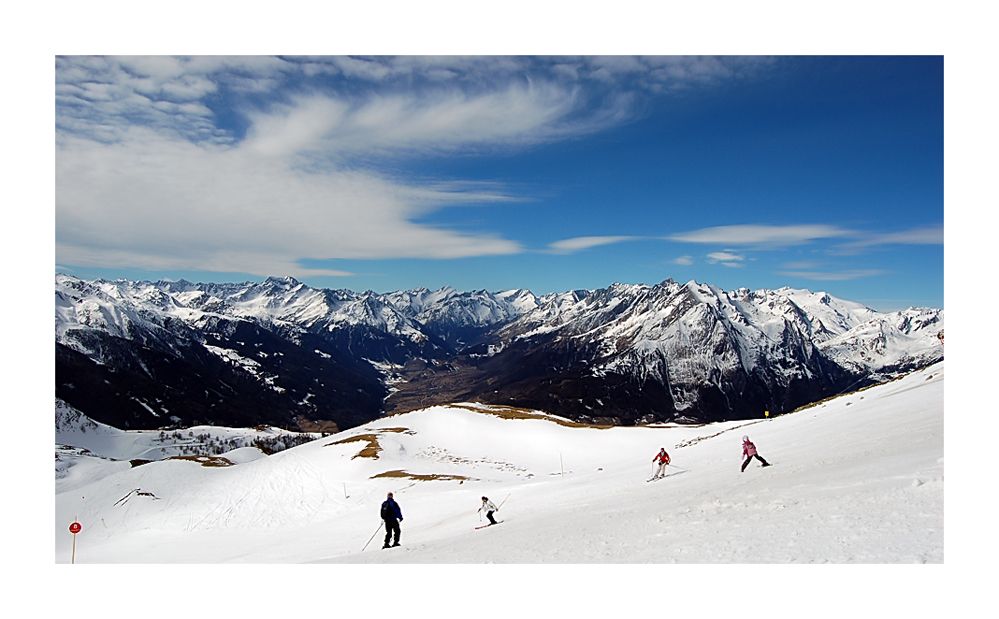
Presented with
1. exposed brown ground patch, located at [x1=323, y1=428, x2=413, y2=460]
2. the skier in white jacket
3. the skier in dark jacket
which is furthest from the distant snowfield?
the skier in dark jacket

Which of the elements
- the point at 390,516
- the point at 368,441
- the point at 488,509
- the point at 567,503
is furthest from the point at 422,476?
the point at 390,516

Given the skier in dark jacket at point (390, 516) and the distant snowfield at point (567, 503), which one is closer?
the distant snowfield at point (567, 503)

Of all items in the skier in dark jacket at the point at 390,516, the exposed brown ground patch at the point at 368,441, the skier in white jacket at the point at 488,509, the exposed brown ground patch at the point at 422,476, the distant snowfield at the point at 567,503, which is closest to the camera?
the distant snowfield at the point at 567,503

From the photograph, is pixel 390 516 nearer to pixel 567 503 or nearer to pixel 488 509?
pixel 488 509

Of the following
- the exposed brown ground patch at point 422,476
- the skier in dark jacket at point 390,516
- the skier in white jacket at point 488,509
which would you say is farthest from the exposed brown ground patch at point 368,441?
the skier in dark jacket at point 390,516

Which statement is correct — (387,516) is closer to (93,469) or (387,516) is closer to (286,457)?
(286,457)

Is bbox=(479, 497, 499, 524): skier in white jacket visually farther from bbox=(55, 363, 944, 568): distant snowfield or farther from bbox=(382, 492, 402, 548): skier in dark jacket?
bbox=(382, 492, 402, 548): skier in dark jacket

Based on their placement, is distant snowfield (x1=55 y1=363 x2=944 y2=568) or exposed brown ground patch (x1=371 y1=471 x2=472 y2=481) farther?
exposed brown ground patch (x1=371 y1=471 x2=472 y2=481)

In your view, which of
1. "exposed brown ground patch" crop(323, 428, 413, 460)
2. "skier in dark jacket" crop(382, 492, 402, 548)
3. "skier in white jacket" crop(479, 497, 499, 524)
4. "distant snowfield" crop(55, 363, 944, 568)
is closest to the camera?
"distant snowfield" crop(55, 363, 944, 568)

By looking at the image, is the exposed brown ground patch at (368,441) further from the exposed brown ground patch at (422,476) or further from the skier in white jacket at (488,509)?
the skier in white jacket at (488,509)
